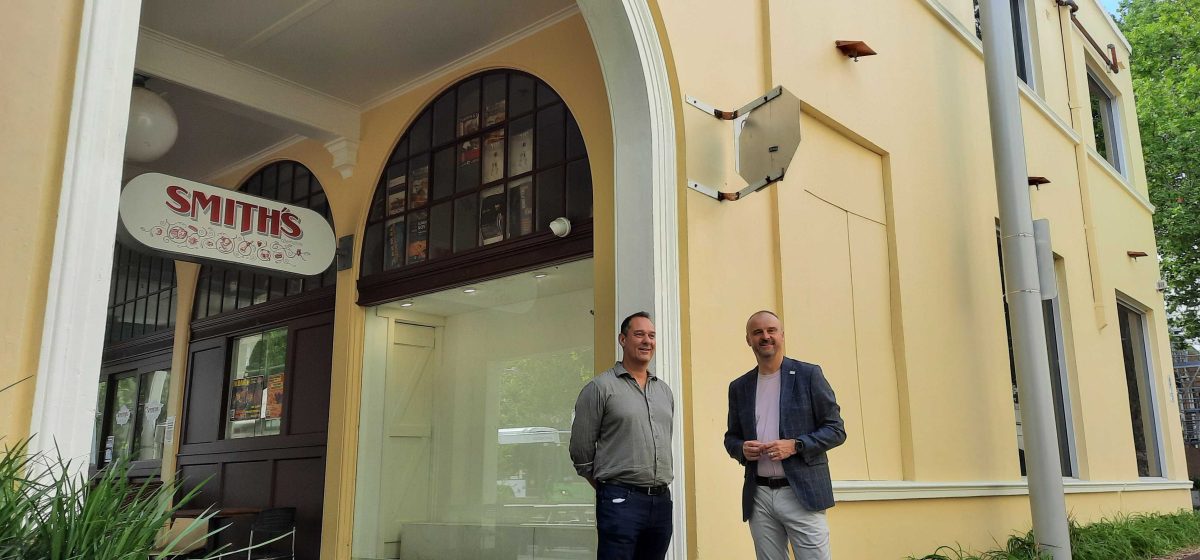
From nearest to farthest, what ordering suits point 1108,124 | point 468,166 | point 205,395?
point 468,166 → point 205,395 → point 1108,124

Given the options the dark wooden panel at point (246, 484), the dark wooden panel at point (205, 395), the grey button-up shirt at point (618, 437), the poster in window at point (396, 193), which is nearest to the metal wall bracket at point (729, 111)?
the grey button-up shirt at point (618, 437)

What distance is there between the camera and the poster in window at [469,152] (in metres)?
7.09

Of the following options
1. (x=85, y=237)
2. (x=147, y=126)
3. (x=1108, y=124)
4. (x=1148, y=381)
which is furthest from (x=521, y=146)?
(x=1108, y=124)

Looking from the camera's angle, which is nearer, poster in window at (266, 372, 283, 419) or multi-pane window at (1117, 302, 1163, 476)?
poster in window at (266, 372, 283, 419)

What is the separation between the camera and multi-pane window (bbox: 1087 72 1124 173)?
12.5 m

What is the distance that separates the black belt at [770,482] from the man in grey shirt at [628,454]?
37cm

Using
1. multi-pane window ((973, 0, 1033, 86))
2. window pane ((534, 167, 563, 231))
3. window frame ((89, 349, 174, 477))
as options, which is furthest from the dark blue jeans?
multi-pane window ((973, 0, 1033, 86))

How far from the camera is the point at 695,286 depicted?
4887mm

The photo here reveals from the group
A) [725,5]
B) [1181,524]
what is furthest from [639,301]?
[1181,524]

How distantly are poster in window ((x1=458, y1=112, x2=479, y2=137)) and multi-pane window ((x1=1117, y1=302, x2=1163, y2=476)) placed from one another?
7870 millimetres

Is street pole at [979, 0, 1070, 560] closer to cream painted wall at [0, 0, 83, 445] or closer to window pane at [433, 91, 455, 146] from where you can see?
window pane at [433, 91, 455, 146]

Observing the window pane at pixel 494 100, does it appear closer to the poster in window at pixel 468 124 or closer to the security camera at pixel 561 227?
the poster in window at pixel 468 124

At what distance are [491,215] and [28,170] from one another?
4274 millimetres

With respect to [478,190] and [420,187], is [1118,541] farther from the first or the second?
[420,187]
